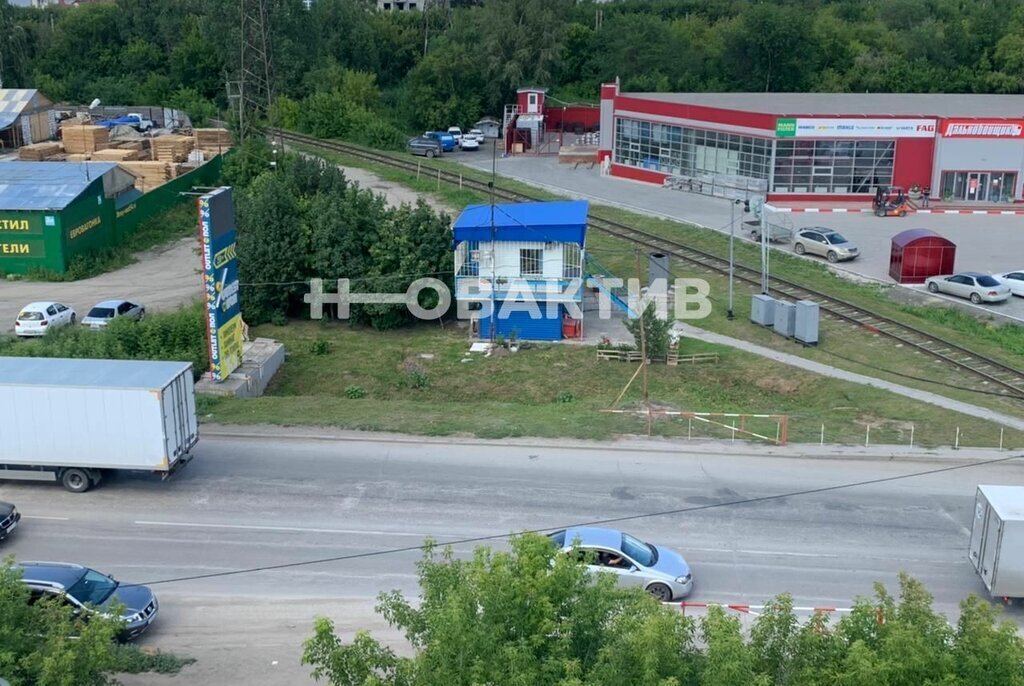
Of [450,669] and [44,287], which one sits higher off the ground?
[450,669]

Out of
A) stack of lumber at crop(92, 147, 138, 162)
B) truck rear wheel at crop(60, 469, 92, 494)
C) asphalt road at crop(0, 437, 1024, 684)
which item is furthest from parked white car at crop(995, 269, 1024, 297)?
stack of lumber at crop(92, 147, 138, 162)

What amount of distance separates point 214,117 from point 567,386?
51156 millimetres

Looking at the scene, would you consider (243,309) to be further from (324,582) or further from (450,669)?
(450,669)

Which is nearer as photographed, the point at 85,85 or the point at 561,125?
the point at 561,125

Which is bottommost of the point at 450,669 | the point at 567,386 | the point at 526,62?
the point at 567,386

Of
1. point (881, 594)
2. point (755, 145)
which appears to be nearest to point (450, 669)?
point (881, 594)

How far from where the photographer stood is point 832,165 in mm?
50125

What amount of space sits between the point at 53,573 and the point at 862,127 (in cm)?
4245

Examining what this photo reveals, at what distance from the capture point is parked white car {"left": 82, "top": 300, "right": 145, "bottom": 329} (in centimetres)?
3222

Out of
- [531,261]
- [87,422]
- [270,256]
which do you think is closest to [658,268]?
[531,261]

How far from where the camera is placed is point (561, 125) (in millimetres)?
71875

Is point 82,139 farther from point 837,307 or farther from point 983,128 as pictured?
point 983,128

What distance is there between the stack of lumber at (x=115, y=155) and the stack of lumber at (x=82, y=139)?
3.15 meters

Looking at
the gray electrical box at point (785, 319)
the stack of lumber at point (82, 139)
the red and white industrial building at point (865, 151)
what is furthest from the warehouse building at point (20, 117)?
the gray electrical box at point (785, 319)
